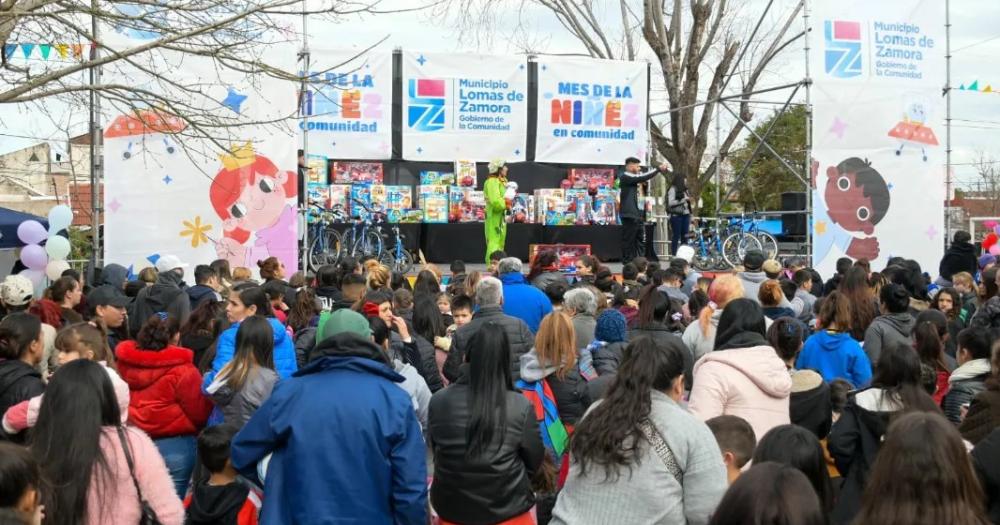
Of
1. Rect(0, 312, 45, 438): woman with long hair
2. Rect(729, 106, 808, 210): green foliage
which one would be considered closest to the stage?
Rect(0, 312, 45, 438): woman with long hair

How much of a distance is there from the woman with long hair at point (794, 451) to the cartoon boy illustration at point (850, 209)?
43.1ft

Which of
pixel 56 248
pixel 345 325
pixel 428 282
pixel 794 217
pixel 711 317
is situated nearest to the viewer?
pixel 345 325

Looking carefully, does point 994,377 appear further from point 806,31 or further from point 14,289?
point 806,31

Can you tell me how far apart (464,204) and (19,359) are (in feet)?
47.0

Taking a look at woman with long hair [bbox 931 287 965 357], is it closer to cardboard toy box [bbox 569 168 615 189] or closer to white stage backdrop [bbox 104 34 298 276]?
white stage backdrop [bbox 104 34 298 276]

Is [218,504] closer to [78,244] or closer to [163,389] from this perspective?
[163,389]

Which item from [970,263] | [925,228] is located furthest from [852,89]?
[970,263]

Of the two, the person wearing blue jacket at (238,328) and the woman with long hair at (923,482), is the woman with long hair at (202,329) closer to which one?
the person wearing blue jacket at (238,328)

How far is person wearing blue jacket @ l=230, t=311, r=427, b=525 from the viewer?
4055 mm

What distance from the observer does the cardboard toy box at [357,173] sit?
62.3 ft

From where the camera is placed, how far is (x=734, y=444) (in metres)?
3.99

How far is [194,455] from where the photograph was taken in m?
5.96

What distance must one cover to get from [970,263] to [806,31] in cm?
507

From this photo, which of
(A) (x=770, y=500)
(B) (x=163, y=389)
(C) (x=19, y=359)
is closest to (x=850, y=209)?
(B) (x=163, y=389)
